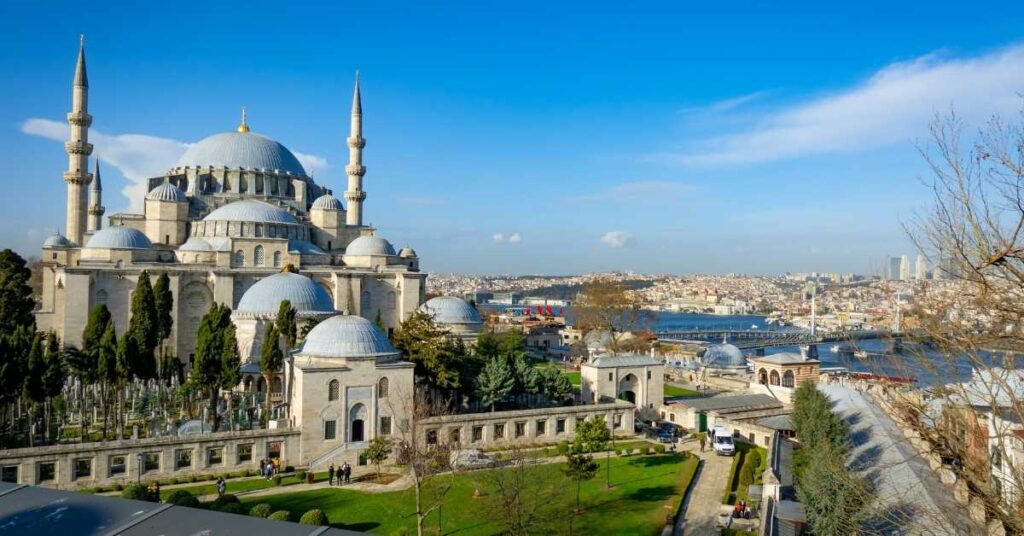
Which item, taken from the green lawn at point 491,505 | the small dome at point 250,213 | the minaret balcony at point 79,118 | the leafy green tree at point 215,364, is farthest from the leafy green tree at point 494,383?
the minaret balcony at point 79,118

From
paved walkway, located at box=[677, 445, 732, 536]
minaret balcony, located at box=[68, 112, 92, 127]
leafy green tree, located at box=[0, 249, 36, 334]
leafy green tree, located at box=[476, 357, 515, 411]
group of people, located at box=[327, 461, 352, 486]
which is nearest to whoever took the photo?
paved walkway, located at box=[677, 445, 732, 536]

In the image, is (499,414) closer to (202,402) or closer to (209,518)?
(202,402)

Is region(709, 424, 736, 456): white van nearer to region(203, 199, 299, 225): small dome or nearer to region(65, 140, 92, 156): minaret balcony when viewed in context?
region(203, 199, 299, 225): small dome

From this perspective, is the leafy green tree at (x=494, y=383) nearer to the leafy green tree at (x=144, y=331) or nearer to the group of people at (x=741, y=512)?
the group of people at (x=741, y=512)

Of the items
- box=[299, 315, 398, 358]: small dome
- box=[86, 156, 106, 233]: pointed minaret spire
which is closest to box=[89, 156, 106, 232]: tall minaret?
box=[86, 156, 106, 233]: pointed minaret spire

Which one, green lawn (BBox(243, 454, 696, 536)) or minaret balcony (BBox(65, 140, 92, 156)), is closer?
green lawn (BBox(243, 454, 696, 536))

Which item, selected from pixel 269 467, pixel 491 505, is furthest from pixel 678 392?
pixel 269 467

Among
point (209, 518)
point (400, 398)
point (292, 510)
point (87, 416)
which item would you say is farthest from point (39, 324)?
point (209, 518)
